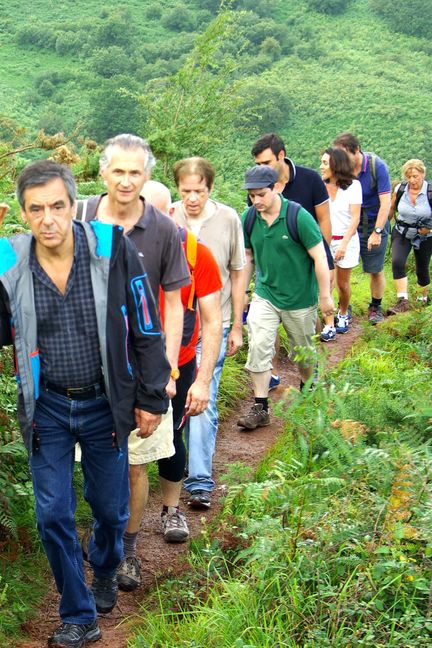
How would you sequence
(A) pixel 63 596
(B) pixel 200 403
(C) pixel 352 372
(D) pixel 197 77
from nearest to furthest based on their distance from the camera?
(A) pixel 63 596 < (B) pixel 200 403 < (C) pixel 352 372 < (D) pixel 197 77

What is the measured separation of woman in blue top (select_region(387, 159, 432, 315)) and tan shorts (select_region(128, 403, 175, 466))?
6.78m

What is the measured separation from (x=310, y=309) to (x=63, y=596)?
146 inches

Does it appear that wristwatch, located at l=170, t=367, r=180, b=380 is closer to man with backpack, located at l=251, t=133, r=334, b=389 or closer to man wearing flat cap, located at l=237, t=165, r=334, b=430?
man wearing flat cap, located at l=237, t=165, r=334, b=430

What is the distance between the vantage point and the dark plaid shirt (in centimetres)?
371

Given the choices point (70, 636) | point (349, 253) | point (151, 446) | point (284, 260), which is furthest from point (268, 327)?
point (70, 636)

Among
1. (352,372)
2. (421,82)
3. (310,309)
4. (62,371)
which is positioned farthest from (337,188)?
(421,82)

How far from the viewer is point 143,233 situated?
4.49m

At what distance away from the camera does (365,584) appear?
3578 mm

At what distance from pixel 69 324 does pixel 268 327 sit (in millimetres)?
3707

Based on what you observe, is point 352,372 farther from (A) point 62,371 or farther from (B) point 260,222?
(A) point 62,371

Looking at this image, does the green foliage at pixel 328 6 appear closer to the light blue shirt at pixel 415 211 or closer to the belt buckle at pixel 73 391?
the light blue shirt at pixel 415 211

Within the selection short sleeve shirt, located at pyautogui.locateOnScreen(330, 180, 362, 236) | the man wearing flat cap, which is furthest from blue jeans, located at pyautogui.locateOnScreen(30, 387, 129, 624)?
short sleeve shirt, located at pyautogui.locateOnScreen(330, 180, 362, 236)

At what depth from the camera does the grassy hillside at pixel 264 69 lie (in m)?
43.6

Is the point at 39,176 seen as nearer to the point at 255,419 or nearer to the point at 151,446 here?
the point at 151,446
